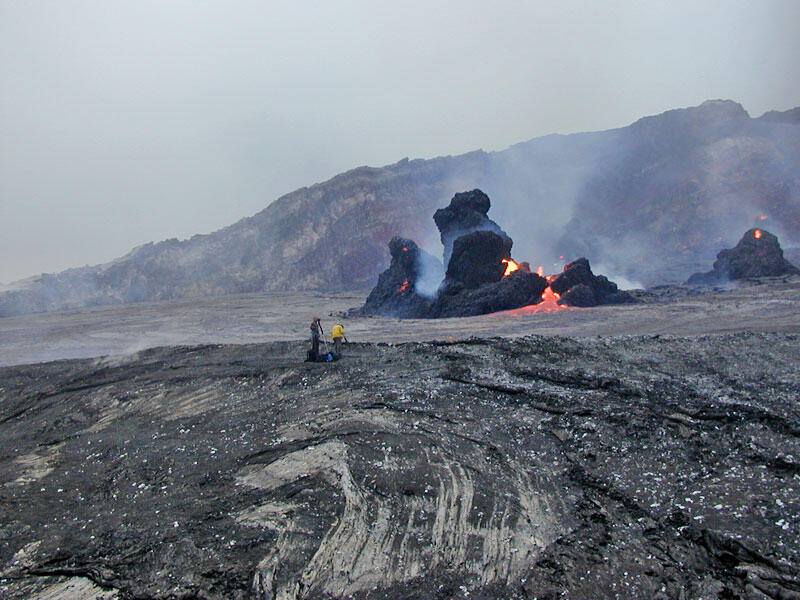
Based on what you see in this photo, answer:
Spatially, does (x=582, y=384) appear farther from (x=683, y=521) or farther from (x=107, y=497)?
(x=107, y=497)

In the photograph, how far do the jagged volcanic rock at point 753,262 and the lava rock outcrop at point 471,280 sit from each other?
11756 millimetres

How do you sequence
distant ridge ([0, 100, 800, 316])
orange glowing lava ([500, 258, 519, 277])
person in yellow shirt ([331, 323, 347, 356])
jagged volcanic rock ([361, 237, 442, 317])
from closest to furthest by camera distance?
person in yellow shirt ([331, 323, 347, 356]), jagged volcanic rock ([361, 237, 442, 317]), orange glowing lava ([500, 258, 519, 277]), distant ridge ([0, 100, 800, 316])

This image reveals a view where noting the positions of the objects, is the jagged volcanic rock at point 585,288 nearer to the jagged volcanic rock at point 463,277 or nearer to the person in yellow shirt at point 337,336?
the jagged volcanic rock at point 463,277

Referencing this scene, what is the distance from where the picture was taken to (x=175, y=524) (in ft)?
22.1

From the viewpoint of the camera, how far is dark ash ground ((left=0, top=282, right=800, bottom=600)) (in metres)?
5.55

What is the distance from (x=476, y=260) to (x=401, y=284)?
553 centimetres

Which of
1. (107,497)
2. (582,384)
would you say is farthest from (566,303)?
(107,497)

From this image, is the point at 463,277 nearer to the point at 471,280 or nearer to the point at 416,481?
the point at 471,280

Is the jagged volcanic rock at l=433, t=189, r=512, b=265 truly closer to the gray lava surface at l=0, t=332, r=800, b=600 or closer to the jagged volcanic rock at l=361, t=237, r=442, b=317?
the jagged volcanic rock at l=361, t=237, r=442, b=317

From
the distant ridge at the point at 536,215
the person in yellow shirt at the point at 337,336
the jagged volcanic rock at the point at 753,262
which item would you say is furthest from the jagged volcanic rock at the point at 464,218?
the distant ridge at the point at 536,215

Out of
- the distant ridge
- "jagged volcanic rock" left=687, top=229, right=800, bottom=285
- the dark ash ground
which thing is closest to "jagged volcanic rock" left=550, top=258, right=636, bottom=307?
"jagged volcanic rock" left=687, top=229, right=800, bottom=285

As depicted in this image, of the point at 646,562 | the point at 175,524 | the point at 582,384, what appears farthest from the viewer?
the point at 582,384

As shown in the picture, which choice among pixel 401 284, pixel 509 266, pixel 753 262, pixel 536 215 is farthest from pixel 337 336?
pixel 536 215

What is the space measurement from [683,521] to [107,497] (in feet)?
27.1
